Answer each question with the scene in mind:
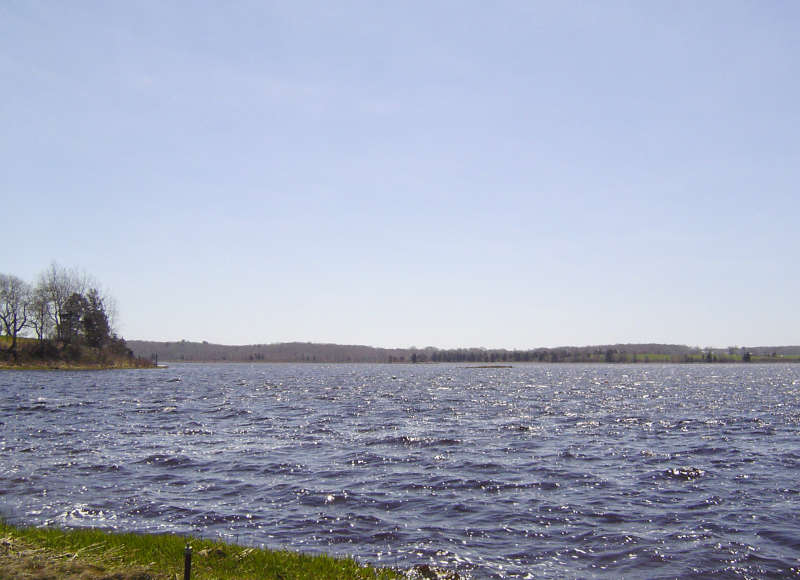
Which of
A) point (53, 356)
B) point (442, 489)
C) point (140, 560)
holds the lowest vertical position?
point (442, 489)

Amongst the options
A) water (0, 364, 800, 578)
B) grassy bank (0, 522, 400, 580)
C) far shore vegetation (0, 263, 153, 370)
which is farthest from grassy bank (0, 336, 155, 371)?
grassy bank (0, 522, 400, 580)

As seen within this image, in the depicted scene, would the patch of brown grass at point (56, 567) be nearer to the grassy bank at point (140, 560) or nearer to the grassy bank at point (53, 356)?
the grassy bank at point (140, 560)

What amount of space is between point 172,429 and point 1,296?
118 meters

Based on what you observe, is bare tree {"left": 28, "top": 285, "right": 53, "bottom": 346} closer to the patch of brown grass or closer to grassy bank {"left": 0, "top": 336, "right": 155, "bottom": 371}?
grassy bank {"left": 0, "top": 336, "right": 155, "bottom": 371}

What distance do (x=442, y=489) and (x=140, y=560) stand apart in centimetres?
1261

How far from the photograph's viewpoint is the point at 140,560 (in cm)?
1205

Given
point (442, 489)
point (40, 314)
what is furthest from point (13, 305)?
point (442, 489)

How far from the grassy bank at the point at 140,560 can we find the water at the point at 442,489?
251 cm

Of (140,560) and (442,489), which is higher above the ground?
(140,560)

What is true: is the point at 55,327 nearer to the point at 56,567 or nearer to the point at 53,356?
the point at 53,356

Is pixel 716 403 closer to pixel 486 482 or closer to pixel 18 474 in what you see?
pixel 486 482

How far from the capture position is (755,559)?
15.6 meters

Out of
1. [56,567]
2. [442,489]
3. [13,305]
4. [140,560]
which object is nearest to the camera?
[56,567]

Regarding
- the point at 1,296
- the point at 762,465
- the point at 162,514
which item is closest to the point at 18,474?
the point at 162,514
